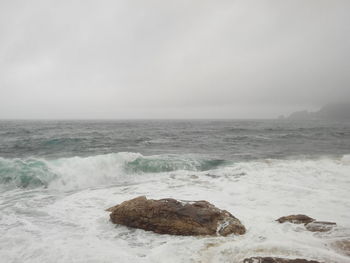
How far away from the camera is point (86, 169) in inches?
535

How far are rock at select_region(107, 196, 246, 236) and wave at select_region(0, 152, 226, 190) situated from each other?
5.67 m

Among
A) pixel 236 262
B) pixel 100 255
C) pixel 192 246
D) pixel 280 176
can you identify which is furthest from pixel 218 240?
pixel 280 176

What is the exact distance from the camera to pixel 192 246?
521cm

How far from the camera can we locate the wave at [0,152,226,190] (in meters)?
11.7

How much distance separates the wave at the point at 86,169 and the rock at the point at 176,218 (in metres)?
5.67

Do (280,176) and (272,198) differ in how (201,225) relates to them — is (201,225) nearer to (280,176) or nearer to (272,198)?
(272,198)

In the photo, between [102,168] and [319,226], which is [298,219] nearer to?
[319,226]

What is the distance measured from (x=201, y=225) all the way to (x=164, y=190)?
4.47 metres

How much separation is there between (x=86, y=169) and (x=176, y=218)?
875 cm

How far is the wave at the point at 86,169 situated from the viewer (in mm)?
11711

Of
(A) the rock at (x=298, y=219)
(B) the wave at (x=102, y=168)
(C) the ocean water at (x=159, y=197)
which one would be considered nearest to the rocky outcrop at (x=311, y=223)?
(A) the rock at (x=298, y=219)

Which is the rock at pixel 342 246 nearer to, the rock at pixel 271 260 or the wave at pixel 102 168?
the rock at pixel 271 260

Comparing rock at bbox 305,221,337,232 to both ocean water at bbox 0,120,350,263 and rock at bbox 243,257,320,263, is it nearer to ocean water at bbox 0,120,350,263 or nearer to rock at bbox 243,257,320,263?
ocean water at bbox 0,120,350,263

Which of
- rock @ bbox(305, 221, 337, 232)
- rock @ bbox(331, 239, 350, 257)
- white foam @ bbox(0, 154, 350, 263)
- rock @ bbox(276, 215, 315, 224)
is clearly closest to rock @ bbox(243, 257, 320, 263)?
white foam @ bbox(0, 154, 350, 263)
